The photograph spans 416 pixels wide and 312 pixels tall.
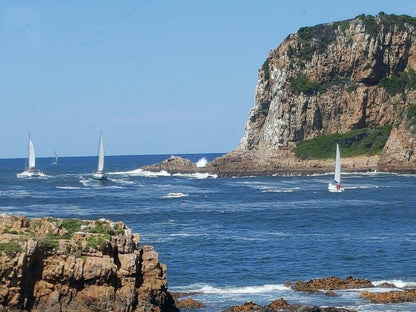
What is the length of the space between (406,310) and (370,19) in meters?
166

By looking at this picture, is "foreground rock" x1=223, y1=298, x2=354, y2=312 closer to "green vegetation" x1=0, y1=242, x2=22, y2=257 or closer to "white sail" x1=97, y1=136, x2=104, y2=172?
"green vegetation" x1=0, y1=242, x2=22, y2=257

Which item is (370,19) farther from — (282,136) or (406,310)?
(406,310)

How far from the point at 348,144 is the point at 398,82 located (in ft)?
63.0

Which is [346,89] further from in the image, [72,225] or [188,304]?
[72,225]

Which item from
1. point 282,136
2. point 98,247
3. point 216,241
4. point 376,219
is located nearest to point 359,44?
point 282,136

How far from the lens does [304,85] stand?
196250 millimetres

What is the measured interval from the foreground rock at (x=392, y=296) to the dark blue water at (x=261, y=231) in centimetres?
65

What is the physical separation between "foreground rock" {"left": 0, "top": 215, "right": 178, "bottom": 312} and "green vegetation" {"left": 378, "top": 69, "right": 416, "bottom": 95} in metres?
159

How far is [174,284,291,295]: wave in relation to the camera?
144ft

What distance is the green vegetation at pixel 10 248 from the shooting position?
32938 mm

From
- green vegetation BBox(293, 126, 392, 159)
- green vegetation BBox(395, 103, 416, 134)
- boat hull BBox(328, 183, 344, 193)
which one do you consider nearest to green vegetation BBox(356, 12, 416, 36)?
green vegetation BBox(293, 126, 392, 159)

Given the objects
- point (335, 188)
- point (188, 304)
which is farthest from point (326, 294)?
point (335, 188)

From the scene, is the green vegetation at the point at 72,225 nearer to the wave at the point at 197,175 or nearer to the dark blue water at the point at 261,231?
the dark blue water at the point at 261,231

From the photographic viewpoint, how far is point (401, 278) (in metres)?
47.1
